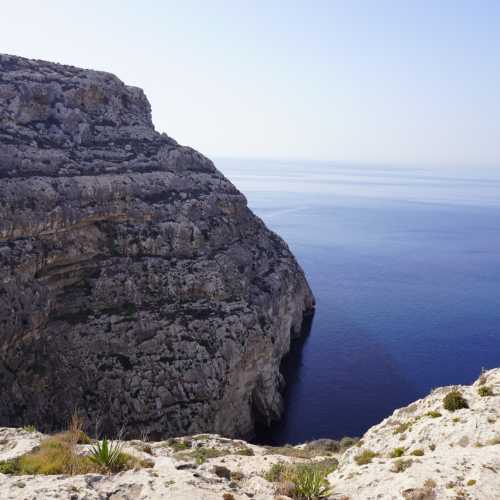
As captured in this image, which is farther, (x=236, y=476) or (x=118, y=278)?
(x=118, y=278)

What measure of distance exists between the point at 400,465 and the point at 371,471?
1.12 meters

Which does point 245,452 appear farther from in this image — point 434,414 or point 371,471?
point 371,471

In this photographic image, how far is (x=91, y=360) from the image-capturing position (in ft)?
145

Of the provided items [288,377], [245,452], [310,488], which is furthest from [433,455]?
[288,377]

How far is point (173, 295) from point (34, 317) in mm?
14165

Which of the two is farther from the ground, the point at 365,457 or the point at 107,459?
the point at 107,459

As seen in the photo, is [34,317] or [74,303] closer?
[34,317]

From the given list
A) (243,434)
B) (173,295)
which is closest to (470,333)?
(243,434)

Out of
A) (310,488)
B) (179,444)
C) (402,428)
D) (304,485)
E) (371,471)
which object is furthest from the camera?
(179,444)

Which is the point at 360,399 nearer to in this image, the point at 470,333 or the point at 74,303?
the point at 470,333

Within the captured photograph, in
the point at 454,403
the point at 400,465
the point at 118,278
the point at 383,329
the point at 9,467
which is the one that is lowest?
the point at 383,329

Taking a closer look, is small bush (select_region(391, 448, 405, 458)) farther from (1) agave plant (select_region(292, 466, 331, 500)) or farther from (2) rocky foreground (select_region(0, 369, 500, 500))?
(1) agave plant (select_region(292, 466, 331, 500))

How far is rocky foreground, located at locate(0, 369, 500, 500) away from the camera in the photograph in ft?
45.8

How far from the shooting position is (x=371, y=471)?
1675 cm
